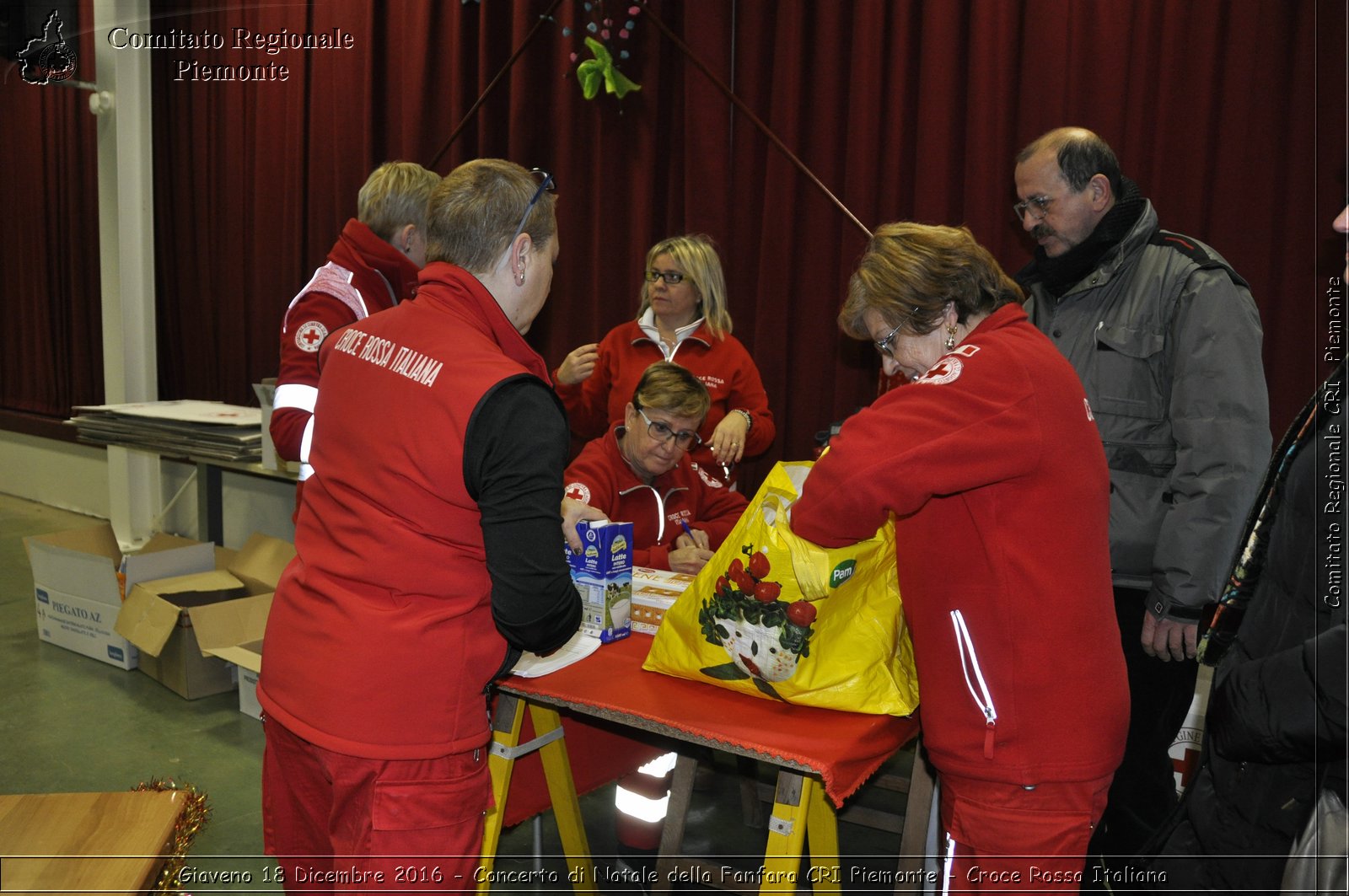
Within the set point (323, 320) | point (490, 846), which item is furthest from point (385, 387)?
point (323, 320)

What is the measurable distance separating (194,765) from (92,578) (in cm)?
137

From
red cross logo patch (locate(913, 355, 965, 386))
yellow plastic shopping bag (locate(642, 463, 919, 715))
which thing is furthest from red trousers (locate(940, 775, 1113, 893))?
A: red cross logo patch (locate(913, 355, 965, 386))

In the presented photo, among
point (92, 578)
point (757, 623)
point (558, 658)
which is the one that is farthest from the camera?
point (92, 578)

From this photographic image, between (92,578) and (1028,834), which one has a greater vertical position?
(1028,834)

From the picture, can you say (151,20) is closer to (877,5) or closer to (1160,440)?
(877,5)

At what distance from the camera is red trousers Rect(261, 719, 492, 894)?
133 cm

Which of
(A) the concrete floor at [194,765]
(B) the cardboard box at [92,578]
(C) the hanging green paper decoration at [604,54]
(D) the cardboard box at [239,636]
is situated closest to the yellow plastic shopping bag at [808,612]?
(A) the concrete floor at [194,765]

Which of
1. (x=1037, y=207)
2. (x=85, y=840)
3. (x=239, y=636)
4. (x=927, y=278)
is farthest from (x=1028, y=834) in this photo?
(x=239, y=636)

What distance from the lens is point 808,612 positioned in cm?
163

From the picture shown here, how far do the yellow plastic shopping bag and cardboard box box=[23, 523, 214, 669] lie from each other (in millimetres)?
3254

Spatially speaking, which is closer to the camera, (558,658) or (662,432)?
(558,658)

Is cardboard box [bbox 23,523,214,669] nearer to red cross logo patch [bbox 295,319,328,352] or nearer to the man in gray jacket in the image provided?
red cross logo patch [bbox 295,319,328,352]

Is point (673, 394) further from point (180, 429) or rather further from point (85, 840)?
point (180, 429)

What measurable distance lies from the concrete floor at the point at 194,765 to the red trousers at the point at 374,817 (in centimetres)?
117
